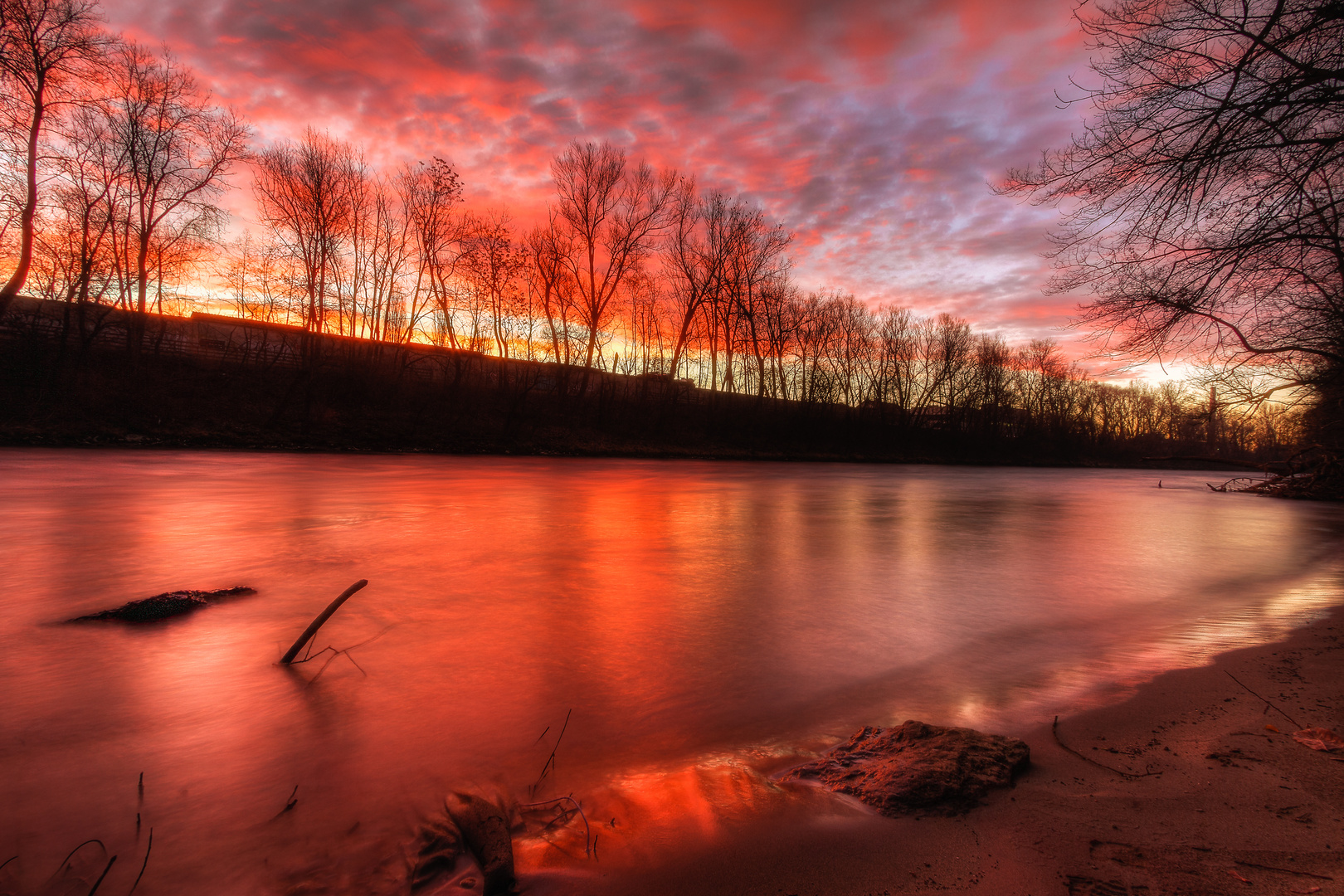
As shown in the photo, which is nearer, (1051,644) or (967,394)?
(1051,644)

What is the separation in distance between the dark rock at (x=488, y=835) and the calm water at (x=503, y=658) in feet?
0.35

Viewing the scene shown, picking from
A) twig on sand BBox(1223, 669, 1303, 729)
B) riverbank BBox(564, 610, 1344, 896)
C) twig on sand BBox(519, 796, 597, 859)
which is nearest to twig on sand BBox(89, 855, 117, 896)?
twig on sand BBox(519, 796, 597, 859)

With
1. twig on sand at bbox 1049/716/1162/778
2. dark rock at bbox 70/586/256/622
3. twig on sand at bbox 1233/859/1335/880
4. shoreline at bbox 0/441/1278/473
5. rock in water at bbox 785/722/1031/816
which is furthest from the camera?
shoreline at bbox 0/441/1278/473

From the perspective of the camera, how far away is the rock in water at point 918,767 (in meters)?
2.14

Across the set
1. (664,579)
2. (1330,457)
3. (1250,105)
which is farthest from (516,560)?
(1330,457)

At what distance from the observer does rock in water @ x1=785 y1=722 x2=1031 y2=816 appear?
214cm

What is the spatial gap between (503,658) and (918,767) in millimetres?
2667

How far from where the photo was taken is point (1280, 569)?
303 inches

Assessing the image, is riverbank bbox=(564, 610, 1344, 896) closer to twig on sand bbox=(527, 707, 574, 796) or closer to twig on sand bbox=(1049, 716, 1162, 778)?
twig on sand bbox=(1049, 716, 1162, 778)

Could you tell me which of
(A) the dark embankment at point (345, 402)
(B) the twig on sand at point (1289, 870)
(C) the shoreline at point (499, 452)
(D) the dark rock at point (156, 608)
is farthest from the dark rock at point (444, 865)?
(A) the dark embankment at point (345, 402)

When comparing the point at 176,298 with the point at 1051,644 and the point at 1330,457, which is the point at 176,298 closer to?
the point at 1051,644

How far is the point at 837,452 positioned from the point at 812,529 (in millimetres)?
35302

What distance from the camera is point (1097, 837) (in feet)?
6.24

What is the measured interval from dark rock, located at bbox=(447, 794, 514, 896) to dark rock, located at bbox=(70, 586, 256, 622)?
11.7 feet
